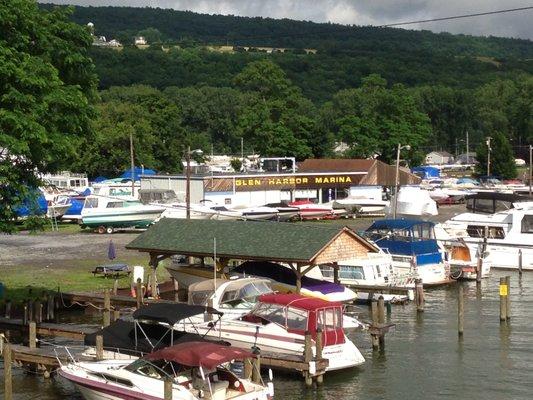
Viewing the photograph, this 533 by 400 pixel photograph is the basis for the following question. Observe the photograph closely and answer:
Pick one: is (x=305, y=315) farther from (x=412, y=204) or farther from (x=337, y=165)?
(x=337, y=165)

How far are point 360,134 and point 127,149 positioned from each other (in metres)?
31.7

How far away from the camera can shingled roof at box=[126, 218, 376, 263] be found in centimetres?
3788

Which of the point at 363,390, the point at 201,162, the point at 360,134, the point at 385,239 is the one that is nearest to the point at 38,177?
the point at 363,390

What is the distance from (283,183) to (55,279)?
41.9 metres

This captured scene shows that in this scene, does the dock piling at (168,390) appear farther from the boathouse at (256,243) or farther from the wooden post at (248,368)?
the boathouse at (256,243)

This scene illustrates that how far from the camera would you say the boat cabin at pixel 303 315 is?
101 ft

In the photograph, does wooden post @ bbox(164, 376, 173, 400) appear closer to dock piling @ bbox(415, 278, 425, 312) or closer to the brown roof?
dock piling @ bbox(415, 278, 425, 312)

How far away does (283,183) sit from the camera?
286 feet

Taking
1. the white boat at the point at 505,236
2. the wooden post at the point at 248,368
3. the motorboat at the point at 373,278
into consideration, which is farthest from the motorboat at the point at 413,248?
the wooden post at the point at 248,368

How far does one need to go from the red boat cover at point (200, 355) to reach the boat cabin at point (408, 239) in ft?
80.2

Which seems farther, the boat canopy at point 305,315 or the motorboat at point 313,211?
the motorboat at point 313,211

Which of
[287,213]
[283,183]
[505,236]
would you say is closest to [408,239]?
[505,236]

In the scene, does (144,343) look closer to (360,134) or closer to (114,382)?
(114,382)

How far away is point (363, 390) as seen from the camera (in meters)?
30.0
